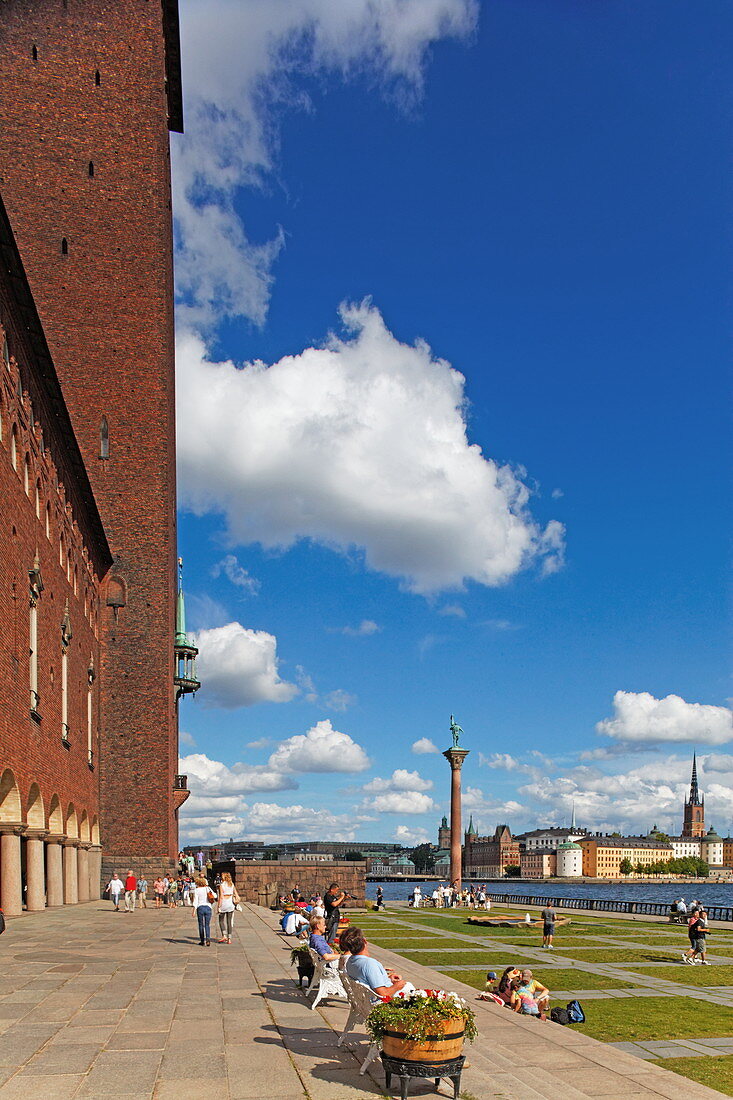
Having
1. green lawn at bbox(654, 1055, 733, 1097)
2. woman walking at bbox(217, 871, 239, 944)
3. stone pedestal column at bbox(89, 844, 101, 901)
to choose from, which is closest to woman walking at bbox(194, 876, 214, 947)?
woman walking at bbox(217, 871, 239, 944)

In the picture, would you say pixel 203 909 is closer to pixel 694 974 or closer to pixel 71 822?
pixel 694 974

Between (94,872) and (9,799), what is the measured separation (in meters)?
19.6

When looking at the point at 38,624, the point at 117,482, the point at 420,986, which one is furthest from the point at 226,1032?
the point at 117,482

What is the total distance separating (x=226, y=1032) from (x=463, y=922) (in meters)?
30.9

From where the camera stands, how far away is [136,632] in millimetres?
50062

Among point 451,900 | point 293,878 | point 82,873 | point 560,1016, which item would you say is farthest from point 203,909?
point 451,900

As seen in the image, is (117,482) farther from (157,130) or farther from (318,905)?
(318,905)

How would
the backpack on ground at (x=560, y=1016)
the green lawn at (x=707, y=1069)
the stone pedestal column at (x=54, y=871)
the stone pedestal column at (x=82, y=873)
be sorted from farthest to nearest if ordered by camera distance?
1. the stone pedestal column at (x=82, y=873)
2. the stone pedestal column at (x=54, y=871)
3. the backpack on ground at (x=560, y=1016)
4. the green lawn at (x=707, y=1069)

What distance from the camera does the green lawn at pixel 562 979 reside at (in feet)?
65.4

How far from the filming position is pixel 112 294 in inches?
2060

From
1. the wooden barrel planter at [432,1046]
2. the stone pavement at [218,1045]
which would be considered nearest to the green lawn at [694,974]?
the stone pavement at [218,1045]

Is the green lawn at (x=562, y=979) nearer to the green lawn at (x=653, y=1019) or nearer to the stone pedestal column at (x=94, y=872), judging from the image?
the green lawn at (x=653, y=1019)

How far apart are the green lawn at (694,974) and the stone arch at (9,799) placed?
16642mm

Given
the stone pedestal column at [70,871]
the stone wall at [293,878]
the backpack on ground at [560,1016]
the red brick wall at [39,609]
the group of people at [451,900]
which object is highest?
the red brick wall at [39,609]
